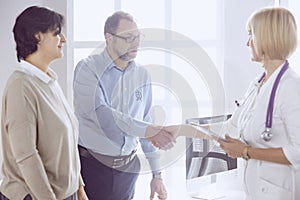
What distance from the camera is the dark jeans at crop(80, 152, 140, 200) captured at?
235 centimetres

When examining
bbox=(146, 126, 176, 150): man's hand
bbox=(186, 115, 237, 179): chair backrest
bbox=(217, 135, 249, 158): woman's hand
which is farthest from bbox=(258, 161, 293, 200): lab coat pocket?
bbox=(146, 126, 176, 150): man's hand

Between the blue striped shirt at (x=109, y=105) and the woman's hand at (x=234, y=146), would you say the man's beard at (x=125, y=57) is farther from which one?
the woman's hand at (x=234, y=146)

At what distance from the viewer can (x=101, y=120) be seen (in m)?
2.30

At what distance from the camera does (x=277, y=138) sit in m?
1.65

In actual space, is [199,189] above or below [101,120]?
below

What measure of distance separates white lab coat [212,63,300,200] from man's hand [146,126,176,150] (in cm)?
70

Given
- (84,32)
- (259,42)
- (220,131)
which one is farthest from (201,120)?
(84,32)

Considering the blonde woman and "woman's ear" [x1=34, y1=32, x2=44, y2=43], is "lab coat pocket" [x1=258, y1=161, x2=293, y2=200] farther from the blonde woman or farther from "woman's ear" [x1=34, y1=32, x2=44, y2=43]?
"woman's ear" [x1=34, y1=32, x2=44, y2=43]

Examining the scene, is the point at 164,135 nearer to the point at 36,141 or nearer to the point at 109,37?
the point at 109,37

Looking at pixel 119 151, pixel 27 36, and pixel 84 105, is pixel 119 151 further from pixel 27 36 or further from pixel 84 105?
pixel 27 36

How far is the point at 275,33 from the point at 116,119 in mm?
936

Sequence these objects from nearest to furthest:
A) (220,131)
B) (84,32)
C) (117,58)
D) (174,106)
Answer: (220,131) < (117,58) < (174,106) < (84,32)

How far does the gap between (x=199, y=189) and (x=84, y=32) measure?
1.79 meters

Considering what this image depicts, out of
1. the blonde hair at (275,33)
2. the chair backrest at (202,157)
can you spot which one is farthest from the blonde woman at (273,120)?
the chair backrest at (202,157)
